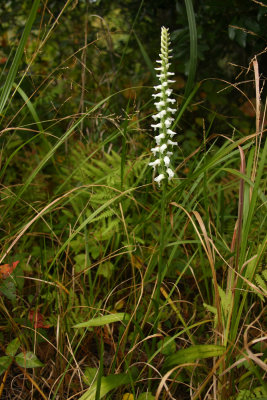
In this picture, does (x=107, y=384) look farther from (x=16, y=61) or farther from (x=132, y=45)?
(x=132, y=45)

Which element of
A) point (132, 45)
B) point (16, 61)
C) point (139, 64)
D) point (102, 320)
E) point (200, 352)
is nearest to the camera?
point (200, 352)

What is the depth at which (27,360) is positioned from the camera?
1622 mm

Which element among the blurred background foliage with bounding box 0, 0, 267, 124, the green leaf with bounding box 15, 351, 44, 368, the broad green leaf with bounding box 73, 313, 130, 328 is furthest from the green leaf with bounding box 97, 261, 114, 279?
the blurred background foliage with bounding box 0, 0, 267, 124

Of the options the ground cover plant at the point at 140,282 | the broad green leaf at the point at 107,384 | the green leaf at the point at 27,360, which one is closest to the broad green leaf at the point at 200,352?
the ground cover plant at the point at 140,282

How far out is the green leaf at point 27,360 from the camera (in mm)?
1603

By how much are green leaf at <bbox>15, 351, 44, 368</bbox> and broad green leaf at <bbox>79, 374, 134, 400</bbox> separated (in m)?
0.26

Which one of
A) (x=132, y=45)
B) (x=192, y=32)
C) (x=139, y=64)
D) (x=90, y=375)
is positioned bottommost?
(x=90, y=375)

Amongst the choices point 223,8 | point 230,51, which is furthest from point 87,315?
point 230,51

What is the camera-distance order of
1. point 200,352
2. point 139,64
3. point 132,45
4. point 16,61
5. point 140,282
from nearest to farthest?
point 200,352
point 16,61
point 140,282
point 132,45
point 139,64

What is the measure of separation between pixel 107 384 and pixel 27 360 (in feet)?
1.18

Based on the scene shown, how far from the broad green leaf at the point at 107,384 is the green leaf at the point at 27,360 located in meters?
0.26

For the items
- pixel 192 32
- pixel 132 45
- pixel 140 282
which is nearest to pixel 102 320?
pixel 140 282

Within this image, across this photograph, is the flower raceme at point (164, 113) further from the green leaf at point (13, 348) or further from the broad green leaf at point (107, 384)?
the green leaf at point (13, 348)

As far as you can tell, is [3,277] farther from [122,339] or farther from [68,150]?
[68,150]
